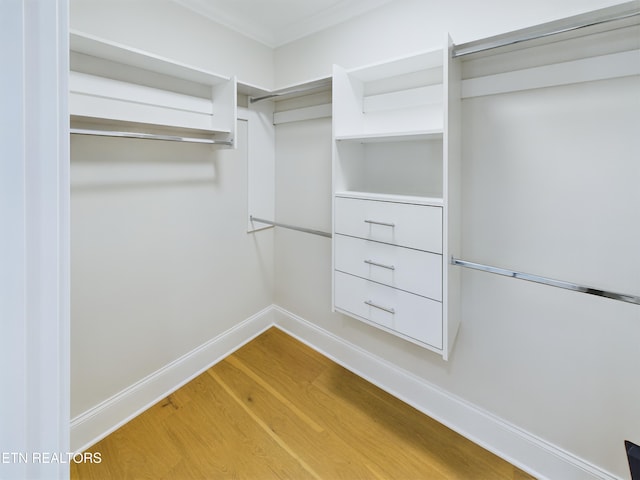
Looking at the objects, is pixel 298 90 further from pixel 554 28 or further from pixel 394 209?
pixel 554 28

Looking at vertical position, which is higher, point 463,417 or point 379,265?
point 379,265

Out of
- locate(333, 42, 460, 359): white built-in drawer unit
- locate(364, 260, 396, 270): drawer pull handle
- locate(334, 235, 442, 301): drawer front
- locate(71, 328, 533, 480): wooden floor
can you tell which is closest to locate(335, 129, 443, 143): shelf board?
locate(333, 42, 460, 359): white built-in drawer unit

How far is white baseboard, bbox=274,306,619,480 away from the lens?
1.46m

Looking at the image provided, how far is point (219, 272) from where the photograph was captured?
230cm

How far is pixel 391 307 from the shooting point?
164 cm

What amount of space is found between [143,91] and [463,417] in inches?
97.9

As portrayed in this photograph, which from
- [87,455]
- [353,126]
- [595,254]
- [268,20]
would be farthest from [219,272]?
[595,254]

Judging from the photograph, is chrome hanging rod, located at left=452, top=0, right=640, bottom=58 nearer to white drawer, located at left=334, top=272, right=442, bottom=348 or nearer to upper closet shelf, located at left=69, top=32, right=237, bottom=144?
white drawer, located at left=334, top=272, right=442, bottom=348

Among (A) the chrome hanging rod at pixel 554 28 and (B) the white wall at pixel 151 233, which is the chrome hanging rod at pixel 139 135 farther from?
(A) the chrome hanging rod at pixel 554 28

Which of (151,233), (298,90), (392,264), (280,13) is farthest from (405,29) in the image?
(151,233)

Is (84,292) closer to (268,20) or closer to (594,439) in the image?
(268,20)

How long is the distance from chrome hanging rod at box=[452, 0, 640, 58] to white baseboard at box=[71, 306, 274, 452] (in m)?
2.27

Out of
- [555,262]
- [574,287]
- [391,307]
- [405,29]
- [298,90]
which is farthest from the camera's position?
[298,90]

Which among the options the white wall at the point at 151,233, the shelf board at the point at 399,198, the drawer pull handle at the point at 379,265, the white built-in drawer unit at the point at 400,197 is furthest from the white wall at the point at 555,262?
the white wall at the point at 151,233
